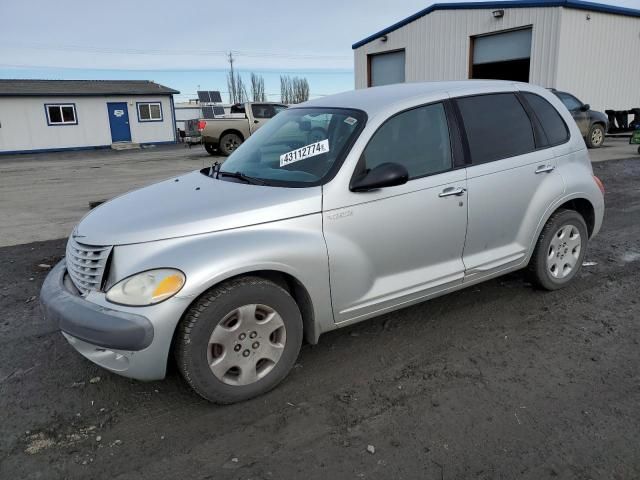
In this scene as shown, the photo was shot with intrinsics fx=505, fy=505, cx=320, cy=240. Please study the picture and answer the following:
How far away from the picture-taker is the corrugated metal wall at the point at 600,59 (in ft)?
59.8

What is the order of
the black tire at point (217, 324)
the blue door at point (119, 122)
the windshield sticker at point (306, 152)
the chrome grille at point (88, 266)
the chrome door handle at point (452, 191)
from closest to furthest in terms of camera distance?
the black tire at point (217, 324) → the chrome grille at point (88, 266) → the windshield sticker at point (306, 152) → the chrome door handle at point (452, 191) → the blue door at point (119, 122)

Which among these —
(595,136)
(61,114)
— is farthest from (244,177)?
(61,114)

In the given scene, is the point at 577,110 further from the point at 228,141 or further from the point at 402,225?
the point at 402,225

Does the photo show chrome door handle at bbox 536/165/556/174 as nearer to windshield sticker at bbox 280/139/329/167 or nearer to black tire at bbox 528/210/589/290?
black tire at bbox 528/210/589/290

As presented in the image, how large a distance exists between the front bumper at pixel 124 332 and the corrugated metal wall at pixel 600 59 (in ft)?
62.9

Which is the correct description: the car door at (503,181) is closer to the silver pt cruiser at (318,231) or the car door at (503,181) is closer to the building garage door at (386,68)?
the silver pt cruiser at (318,231)

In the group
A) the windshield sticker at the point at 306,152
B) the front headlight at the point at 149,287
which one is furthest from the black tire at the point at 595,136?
the front headlight at the point at 149,287

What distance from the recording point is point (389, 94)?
3.74 m

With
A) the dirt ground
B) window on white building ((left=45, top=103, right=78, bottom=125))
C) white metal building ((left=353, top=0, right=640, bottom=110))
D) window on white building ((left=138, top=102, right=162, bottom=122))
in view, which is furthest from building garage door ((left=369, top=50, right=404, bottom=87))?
the dirt ground

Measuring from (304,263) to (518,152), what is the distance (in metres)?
2.11

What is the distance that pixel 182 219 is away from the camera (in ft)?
9.43

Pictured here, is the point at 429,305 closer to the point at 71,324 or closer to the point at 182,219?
the point at 182,219

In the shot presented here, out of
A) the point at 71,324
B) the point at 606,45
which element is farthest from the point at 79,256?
the point at 606,45

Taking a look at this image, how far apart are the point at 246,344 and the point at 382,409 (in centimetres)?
86
